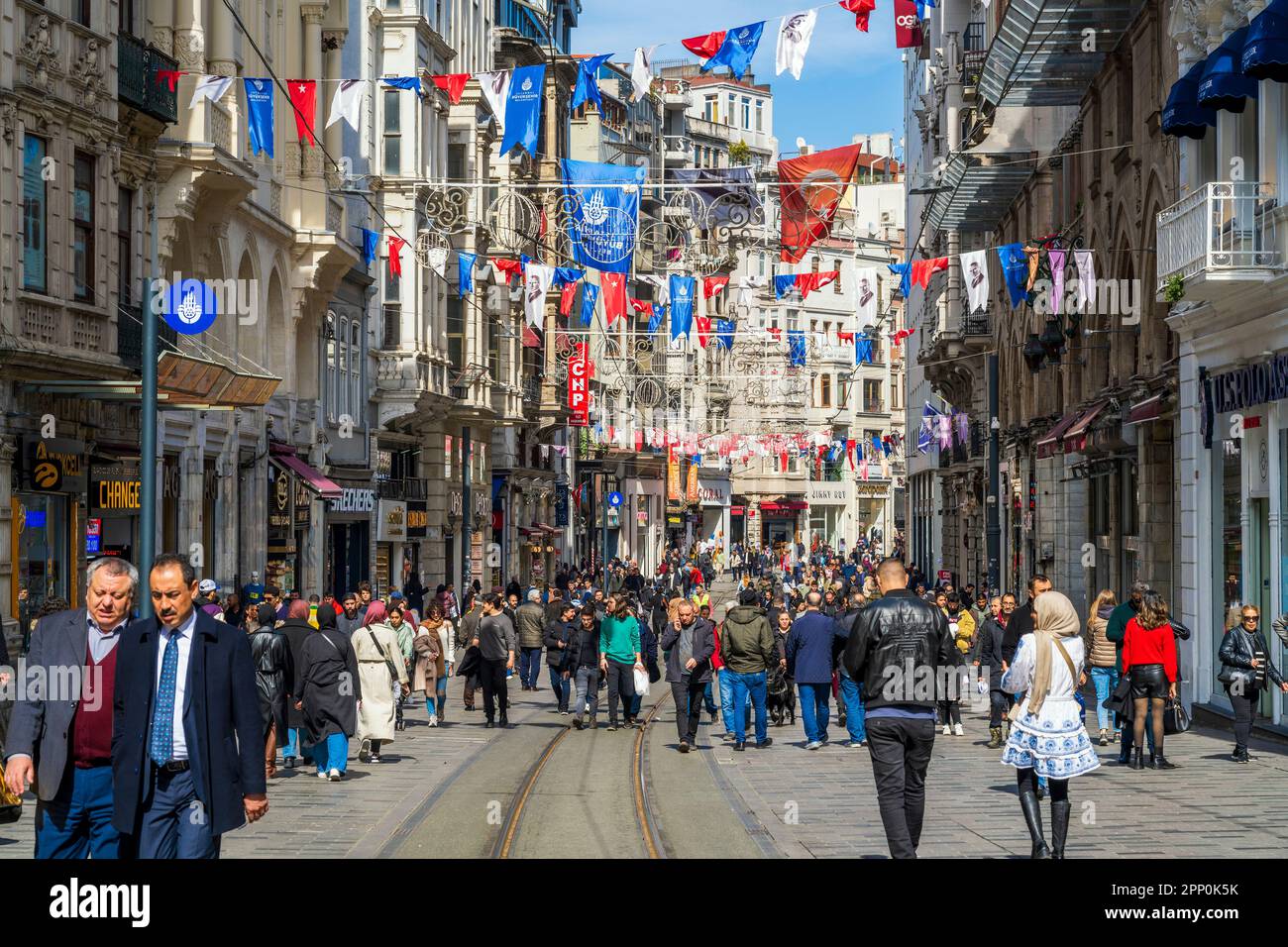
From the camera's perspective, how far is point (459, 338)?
50094mm

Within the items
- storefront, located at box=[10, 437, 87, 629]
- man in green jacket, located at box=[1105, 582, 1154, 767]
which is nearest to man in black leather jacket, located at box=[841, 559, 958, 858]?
man in green jacket, located at box=[1105, 582, 1154, 767]

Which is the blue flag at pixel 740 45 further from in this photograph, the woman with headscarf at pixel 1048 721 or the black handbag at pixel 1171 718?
the woman with headscarf at pixel 1048 721

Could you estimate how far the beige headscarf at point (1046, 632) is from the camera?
12.2 meters

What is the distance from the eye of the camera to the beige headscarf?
1224 cm

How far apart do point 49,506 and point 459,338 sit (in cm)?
2749

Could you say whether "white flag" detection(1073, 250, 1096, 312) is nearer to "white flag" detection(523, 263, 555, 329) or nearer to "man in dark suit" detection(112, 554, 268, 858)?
"white flag" detection(523, 263, 555, 329)

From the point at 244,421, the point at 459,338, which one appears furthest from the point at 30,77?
the point at 459,338

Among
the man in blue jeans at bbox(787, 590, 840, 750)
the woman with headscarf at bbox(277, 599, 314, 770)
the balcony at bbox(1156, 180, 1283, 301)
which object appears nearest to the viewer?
the woman with headscarf at bbox(277, 599, 314, 770)

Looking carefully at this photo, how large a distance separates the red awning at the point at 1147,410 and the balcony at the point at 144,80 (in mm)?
14146

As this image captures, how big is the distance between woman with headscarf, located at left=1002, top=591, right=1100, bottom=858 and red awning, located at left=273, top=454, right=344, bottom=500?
915 inches

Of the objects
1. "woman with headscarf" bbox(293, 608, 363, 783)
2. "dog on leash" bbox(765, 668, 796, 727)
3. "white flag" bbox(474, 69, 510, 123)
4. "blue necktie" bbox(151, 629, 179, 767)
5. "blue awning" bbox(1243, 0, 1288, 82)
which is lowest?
"dog on leash" bbox(765, 668, 796, 727)
